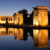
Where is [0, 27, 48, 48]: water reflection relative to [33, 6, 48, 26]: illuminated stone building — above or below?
below

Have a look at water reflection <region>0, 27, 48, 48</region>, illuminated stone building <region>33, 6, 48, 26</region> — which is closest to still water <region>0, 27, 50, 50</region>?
water reflection <region>0, 27, 48, 48</region>

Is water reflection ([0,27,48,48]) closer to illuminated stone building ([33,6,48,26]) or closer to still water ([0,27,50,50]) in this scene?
still water ([0,27,50,50])

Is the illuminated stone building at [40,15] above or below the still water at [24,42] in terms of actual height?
above

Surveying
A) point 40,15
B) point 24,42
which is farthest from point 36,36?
point 40,15

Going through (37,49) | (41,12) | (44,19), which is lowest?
(37,49)

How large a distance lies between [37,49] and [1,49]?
6.02 feet

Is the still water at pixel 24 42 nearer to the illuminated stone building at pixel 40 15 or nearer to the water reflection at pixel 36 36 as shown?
the water reflection at pixel 36 36

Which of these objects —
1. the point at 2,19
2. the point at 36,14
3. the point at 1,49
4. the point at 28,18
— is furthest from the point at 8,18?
the point at 1,49

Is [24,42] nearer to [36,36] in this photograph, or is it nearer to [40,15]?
[36,36]

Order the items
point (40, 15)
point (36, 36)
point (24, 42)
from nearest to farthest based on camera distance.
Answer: point (24, 42)
point (36, 36)
point (40, 15)

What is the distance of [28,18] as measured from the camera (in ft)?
128

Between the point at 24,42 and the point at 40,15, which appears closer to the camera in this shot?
the point at 24,42

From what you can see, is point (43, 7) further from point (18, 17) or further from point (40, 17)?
point (18, 17)

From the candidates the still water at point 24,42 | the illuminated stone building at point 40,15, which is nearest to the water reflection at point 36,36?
the still water at point 24,42
